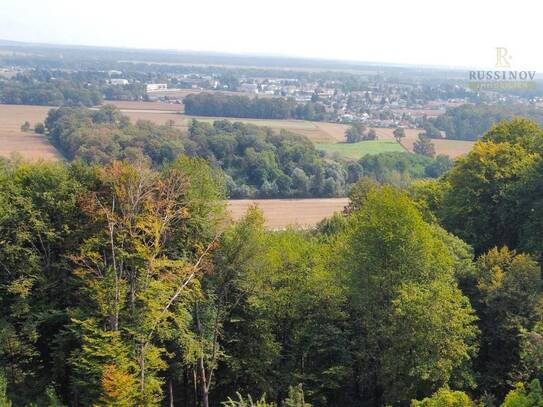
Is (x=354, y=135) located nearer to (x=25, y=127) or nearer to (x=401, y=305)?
(x=25, y=127)

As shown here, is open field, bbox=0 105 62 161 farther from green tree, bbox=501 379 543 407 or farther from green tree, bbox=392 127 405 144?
green tree, bbox=392 127 405 144

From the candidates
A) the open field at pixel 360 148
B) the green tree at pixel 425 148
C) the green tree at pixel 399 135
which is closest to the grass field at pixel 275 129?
the open field at pixel 360 148

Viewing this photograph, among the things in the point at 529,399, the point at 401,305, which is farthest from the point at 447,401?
the point at 401,305

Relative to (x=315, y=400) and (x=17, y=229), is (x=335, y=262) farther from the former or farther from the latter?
(x=17, y=229)

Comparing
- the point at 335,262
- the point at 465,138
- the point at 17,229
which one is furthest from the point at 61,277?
the point at 465,138

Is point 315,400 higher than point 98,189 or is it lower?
lower
